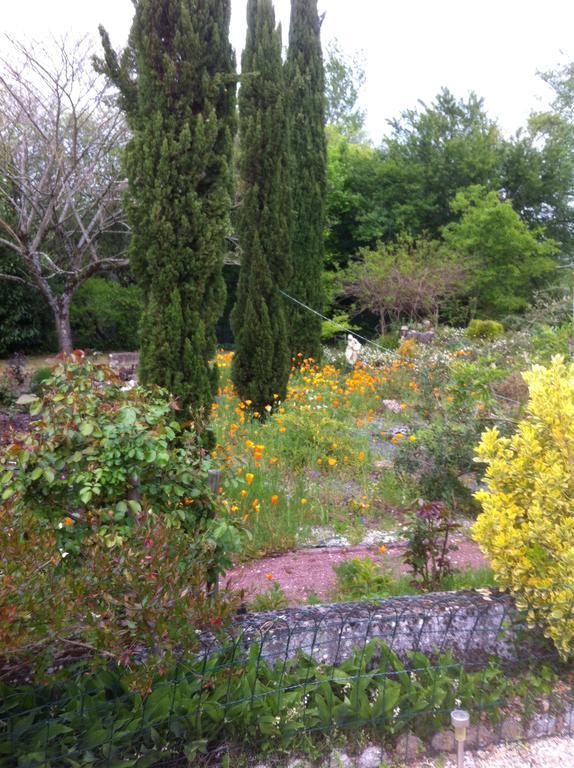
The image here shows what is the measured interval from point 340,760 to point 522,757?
2.19 feet

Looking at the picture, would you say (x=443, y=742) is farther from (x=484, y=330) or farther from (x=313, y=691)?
(x=484, y=330)

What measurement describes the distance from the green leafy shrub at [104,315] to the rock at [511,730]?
1375 centimetres

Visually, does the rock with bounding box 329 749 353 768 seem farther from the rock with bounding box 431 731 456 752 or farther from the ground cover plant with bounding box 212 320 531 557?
the ground cover plant with bounding box 212 320 531 557

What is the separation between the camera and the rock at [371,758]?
213 centimetres

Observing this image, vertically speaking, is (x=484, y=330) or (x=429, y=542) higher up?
(x=484, y=330)

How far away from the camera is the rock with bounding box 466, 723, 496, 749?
2.26m

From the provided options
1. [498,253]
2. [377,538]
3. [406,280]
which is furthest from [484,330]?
[377,538]

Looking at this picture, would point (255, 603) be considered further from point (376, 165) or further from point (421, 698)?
point (376, 165)

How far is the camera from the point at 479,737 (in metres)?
2.27

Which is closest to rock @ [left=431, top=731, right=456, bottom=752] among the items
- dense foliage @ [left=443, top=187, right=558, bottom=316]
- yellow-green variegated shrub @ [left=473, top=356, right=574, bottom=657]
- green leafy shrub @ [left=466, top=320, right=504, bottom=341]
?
yellow-green variegated shrub @ [left=473, top=356, right=574, bottom=657]

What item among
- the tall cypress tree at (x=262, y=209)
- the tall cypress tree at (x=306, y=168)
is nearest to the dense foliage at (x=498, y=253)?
the tall cypress tree at (x=306, y=168)

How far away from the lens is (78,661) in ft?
7.14

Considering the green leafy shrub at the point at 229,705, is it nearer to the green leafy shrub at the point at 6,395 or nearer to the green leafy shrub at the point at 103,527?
the green leafy shrub at the point at 103,527

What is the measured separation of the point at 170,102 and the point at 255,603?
4.15 meters
